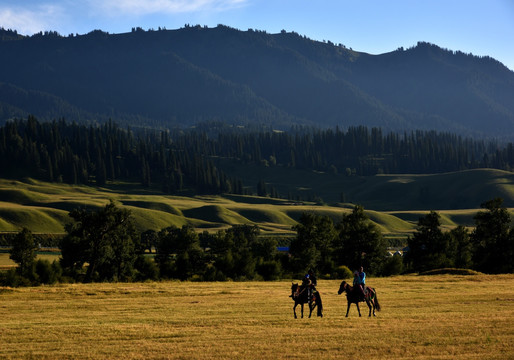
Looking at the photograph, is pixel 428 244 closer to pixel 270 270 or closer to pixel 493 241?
pixel 493 241

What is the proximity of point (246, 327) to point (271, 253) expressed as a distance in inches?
→ 3084

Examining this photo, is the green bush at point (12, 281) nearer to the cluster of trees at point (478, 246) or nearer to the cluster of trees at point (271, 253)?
the cluster of trees at point (271, 253)

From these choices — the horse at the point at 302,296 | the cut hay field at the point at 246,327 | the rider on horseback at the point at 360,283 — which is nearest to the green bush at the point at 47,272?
the cut hay field at the point at 246,327

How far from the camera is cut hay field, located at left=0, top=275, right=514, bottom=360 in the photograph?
25.4 meters

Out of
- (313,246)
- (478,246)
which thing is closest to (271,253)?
(313,246)

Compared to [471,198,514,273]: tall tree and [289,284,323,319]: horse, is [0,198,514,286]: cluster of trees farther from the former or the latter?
[289,284,323,319]: horse

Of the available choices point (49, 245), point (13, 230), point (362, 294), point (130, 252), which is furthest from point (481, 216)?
point (13, 230)

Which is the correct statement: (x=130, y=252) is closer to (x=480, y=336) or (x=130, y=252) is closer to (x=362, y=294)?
(x=362, y=294)

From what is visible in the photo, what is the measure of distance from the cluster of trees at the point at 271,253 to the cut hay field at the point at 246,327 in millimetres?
33890

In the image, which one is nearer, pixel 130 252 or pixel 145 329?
pixel 145 329

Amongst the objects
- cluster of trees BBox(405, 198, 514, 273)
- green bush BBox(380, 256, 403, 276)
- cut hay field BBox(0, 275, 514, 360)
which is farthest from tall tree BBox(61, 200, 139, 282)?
cluster of trees BBox(405, 198, 514, 273)

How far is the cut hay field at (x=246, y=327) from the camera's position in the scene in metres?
25.4

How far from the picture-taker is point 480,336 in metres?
28.1

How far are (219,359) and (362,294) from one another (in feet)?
43.2
